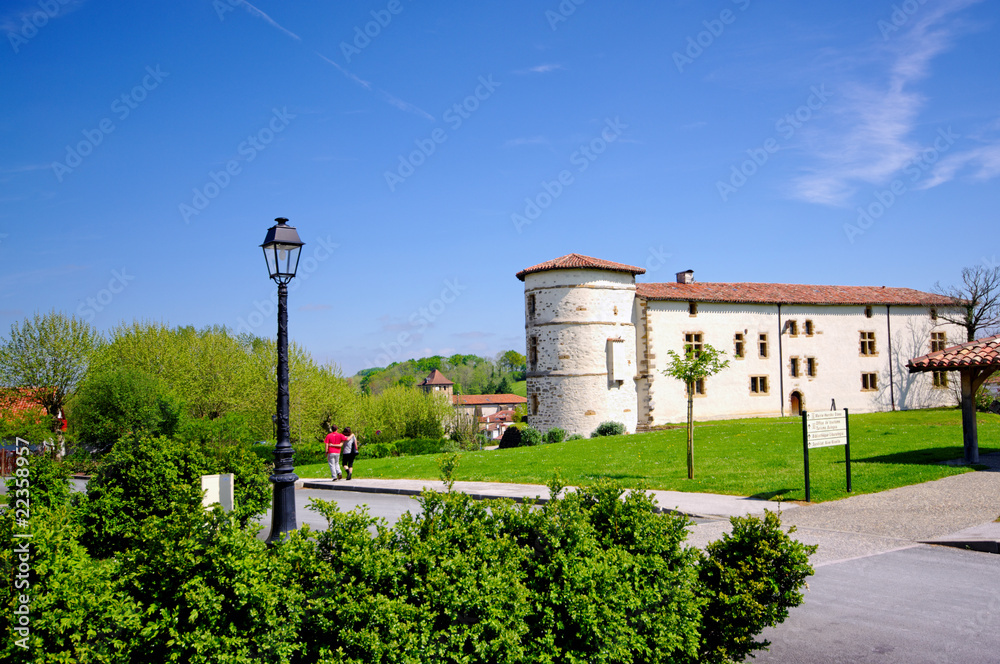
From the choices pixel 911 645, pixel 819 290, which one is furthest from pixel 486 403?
pixel 911 645

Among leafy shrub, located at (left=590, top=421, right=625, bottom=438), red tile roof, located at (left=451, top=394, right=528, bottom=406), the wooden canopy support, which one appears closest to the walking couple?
the wooden canopy support

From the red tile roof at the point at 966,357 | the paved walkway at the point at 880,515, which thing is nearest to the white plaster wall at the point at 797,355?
the red tile roof at the point at 966,357

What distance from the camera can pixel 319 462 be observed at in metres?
33.4

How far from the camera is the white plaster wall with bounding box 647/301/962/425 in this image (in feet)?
125

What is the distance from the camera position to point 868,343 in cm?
4275

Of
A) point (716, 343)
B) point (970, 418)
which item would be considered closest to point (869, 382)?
point (716, 343)

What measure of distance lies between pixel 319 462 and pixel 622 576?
101 feet

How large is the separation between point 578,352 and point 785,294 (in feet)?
51.2

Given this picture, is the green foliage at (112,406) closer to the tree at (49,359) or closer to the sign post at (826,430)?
the tree at (49,359)

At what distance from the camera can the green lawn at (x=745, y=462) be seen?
47.4 ft

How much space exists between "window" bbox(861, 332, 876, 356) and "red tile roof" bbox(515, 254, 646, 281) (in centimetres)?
1705

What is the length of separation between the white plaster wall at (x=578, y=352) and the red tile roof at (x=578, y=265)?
1.33 feet

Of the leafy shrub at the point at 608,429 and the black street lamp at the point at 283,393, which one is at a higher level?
the black street lamp at the point at 283,393

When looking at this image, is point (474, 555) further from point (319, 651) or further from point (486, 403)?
point (486, 403)
